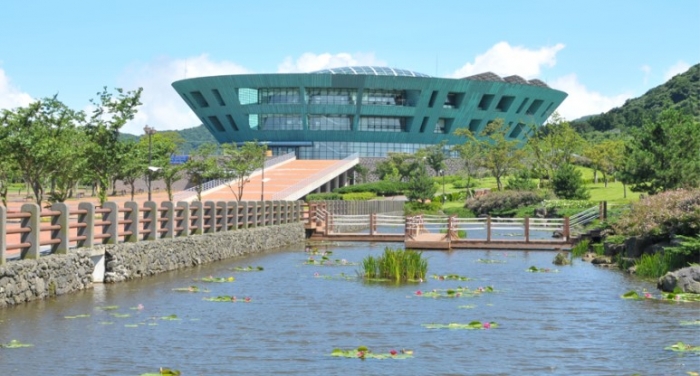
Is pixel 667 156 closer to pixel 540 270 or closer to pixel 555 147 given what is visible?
pixel 540 270

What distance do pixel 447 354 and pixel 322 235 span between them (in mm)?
35202

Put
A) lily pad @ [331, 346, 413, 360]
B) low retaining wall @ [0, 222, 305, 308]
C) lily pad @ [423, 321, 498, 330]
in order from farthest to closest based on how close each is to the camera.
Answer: low retaining wall @ [0, 222, 305, 308] < lily pad @ [423, 321, 498, 330] < lily pad @ [331, 346, 413, 360]

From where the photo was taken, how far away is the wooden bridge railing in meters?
20.7

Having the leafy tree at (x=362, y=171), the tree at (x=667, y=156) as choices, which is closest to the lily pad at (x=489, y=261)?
the tree at (x=667, y=156)

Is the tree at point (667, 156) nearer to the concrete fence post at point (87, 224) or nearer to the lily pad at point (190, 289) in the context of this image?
the lily pad at point (190, 289)

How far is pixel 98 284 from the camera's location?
81.4 feet

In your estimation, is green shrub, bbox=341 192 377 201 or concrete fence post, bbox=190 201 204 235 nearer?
concrete fence post, bbox=190 201 204 235

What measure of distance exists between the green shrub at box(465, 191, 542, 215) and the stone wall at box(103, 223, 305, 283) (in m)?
25.9

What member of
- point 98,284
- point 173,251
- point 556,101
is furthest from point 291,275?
point 556,101

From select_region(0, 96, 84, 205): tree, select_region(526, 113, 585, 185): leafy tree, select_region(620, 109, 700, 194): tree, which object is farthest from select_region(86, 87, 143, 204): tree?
select_region(526, 113, 585, 185): leafy tree

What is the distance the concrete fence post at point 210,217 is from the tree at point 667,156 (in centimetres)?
2174

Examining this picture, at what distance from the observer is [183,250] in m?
31.4

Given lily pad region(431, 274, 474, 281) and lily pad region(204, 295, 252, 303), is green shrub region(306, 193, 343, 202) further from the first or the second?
lily pad region(204, 295, 252, 303)

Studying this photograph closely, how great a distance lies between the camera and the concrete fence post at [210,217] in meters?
35.3
